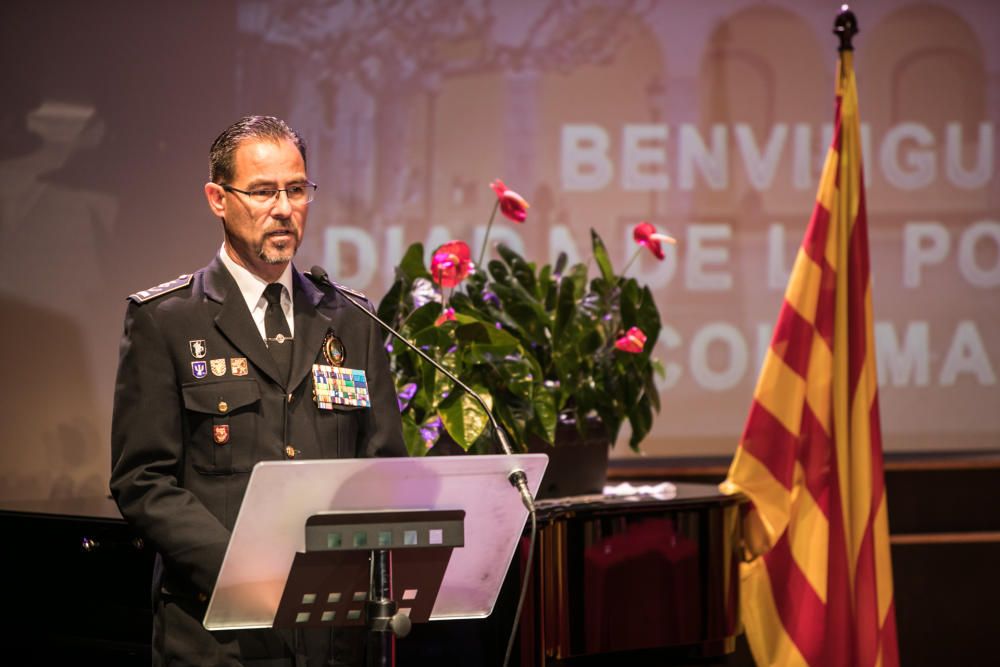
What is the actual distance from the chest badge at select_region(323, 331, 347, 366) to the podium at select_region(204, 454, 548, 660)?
543 millimetres

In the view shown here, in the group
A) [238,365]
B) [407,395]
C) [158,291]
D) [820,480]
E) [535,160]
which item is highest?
[535,160]

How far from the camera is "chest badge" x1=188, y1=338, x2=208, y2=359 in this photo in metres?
2.04

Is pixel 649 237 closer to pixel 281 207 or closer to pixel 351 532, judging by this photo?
pixel 281 207

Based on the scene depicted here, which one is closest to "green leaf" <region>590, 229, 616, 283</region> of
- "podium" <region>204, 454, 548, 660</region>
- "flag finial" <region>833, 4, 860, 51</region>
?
"flag finial" <region>833, 4, 860, 51</region>

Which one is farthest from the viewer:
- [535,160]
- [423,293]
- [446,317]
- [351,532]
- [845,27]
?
[535,160]

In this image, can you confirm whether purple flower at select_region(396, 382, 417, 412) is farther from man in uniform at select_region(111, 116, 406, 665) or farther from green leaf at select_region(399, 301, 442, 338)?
man in uniform at select_region(111, 116, 406, 665)

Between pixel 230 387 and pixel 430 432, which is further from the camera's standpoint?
pixel 430 432

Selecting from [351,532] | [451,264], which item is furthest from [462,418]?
A: [351,532]

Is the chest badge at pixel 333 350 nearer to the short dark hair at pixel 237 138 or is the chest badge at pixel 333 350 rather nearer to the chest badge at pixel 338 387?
the chest badge at pixel 338 387

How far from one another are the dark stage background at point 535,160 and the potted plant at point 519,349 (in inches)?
40.3

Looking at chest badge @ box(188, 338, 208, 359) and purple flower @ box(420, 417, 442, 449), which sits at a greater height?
chest badge @ box(188, 338, 208, 359)

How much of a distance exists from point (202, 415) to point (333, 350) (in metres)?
0.26

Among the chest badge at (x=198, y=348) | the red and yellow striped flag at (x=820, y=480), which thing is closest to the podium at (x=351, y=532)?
the chest badge at (x=198, y=348)

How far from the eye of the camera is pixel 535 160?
4.58 m
